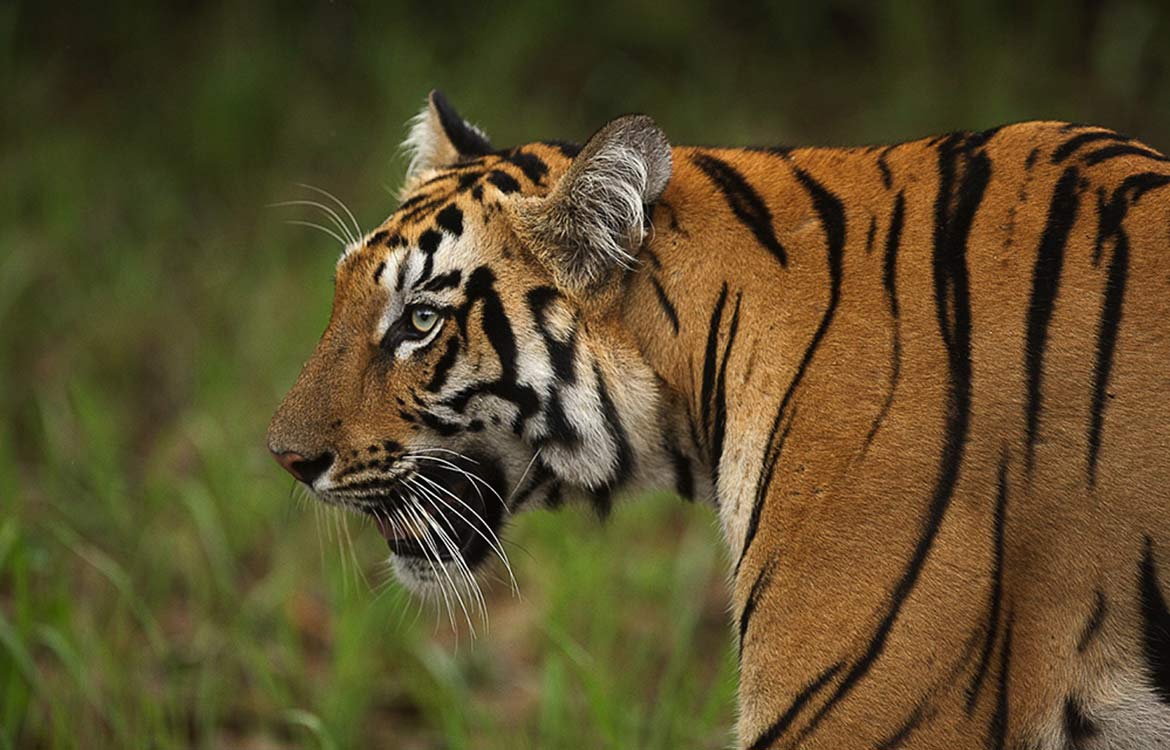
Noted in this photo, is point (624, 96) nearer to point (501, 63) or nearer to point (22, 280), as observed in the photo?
point (501, 63)

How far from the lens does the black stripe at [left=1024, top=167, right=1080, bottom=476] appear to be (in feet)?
7.58

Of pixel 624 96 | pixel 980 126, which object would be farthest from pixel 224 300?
pixel 980 126

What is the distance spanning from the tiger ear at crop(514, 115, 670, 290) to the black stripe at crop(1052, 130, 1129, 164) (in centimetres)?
69

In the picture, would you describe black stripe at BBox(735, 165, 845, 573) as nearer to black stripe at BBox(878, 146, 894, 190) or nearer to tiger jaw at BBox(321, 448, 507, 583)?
black stripe at BBox(878, 146, 894, 190)

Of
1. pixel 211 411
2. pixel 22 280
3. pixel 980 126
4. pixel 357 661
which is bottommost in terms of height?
pixel 357 661

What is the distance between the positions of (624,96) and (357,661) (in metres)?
4.29

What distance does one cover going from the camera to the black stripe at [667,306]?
2.65 metres

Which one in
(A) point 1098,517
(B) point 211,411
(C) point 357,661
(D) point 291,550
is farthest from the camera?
(B) point 211,411

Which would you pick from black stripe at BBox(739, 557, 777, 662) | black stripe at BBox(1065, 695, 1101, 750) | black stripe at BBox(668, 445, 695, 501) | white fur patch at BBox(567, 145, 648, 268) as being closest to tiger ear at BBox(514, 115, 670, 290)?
white fur patch at BBox(567, 145, 648, 268)

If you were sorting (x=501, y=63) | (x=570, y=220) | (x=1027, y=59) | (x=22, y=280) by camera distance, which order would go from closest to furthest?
(x=570, y=220) < (x=22, y=280) < (x=1027, y=59) < (x=501, y=63)

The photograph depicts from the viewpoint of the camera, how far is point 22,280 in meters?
6.03

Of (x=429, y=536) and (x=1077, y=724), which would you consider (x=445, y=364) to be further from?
(x=1077, y=724)

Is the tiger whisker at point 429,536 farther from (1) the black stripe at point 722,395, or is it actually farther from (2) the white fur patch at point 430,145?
(2) the white fur patch at point 430,145

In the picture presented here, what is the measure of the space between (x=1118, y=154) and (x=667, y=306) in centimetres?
83
